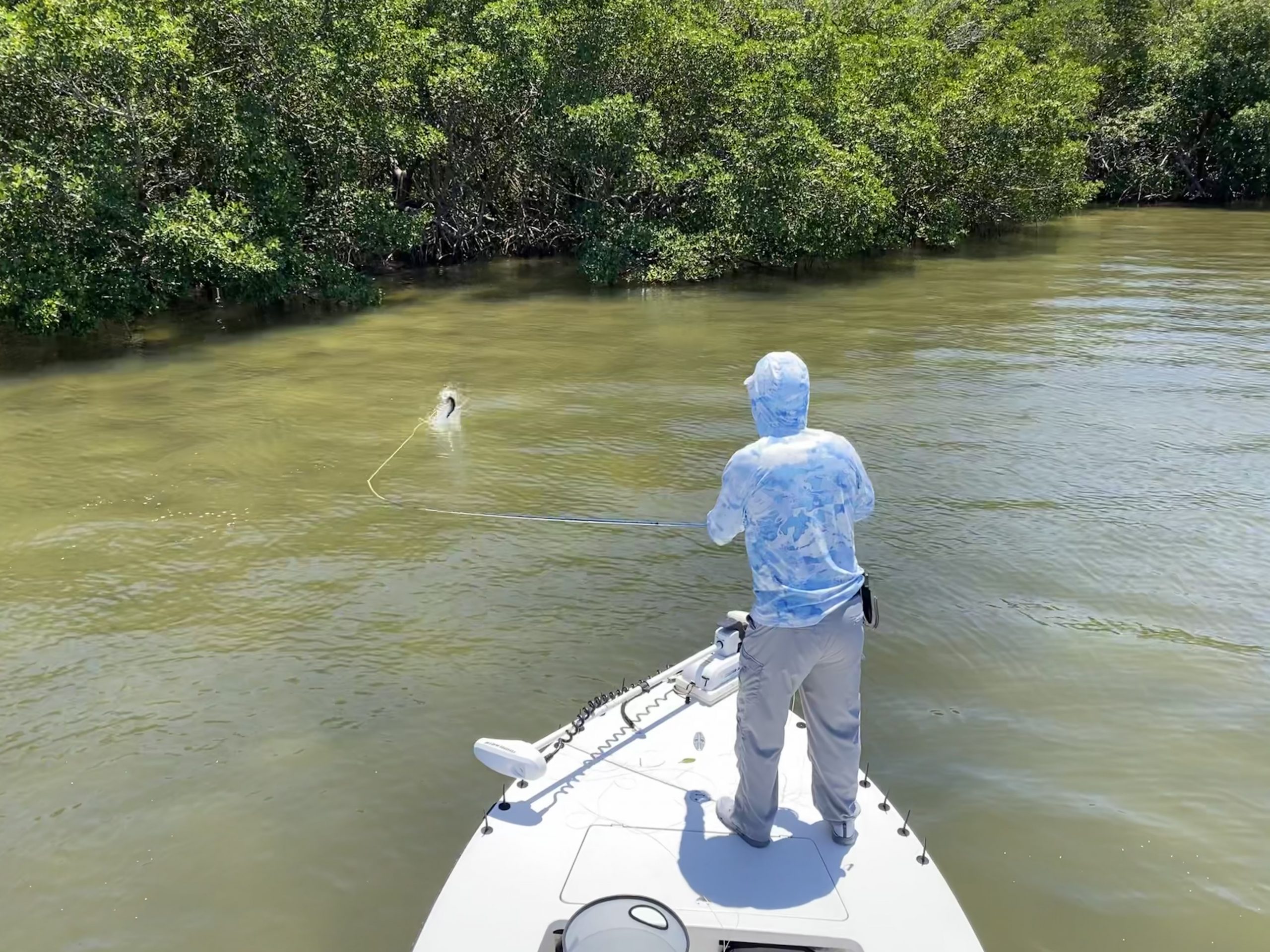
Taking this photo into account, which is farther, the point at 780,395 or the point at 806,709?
the point at 806,709

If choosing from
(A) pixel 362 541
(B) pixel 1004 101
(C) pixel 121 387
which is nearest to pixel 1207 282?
(B) pixel 1004 101

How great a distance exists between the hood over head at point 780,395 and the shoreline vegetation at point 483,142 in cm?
1470

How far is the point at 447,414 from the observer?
42.2 ft

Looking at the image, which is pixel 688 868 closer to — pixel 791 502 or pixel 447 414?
pixel 791 502

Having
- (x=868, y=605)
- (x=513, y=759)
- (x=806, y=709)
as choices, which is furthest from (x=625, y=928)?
(x=868, y=605)

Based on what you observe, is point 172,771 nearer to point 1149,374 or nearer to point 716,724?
point 716,724

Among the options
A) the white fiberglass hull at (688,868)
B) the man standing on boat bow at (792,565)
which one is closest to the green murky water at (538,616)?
the white fiberglass hull at (688,868)

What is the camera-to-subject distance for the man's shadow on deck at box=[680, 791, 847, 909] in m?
3.82

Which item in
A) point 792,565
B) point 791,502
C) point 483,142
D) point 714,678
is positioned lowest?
point 714,678

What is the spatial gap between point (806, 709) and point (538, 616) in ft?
13.0

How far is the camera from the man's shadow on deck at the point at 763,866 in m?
3.82

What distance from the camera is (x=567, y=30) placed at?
2125cm

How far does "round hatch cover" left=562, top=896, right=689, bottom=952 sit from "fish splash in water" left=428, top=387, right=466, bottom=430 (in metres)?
9.65

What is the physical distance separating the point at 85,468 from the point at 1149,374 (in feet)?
47.2
